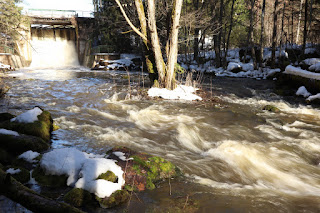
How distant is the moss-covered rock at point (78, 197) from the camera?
234 centimetres

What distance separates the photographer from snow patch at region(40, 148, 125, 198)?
97.1 inches

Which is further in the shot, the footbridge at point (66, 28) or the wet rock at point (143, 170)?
the footbridge at point (66, 28)

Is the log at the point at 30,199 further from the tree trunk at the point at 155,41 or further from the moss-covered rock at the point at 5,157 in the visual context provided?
the tree trunk at the point at 155,41

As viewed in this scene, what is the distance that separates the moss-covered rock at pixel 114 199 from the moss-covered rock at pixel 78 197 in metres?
0.12

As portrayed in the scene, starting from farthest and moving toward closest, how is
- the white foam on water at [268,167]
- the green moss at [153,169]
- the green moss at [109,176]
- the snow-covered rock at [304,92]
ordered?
the snow-covered rock at [304,92] < the white foam on water at [268,167] < the green moss at [153,169] < the green moss at [109,176]

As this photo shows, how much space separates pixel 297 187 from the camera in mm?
3219

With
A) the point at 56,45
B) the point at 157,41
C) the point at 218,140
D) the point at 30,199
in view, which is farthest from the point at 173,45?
the point at 56,45

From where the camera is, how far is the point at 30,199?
1711 mm

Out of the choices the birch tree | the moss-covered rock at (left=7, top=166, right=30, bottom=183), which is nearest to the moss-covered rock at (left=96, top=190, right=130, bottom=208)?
the moss-covered rock at (left=7, top=166, right=30, bottom=183)

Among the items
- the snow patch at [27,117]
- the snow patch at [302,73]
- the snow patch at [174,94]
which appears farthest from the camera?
the snow patch at [302,73]

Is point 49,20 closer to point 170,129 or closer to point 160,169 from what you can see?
point 170,129

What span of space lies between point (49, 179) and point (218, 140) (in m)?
3.52

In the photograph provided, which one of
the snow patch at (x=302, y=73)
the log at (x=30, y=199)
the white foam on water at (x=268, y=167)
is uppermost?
the snow patch at (x=302, y=73)

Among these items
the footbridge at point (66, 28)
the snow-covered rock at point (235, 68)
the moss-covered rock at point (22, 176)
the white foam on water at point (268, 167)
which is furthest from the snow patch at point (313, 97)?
the footbridge at point (66, 28)
